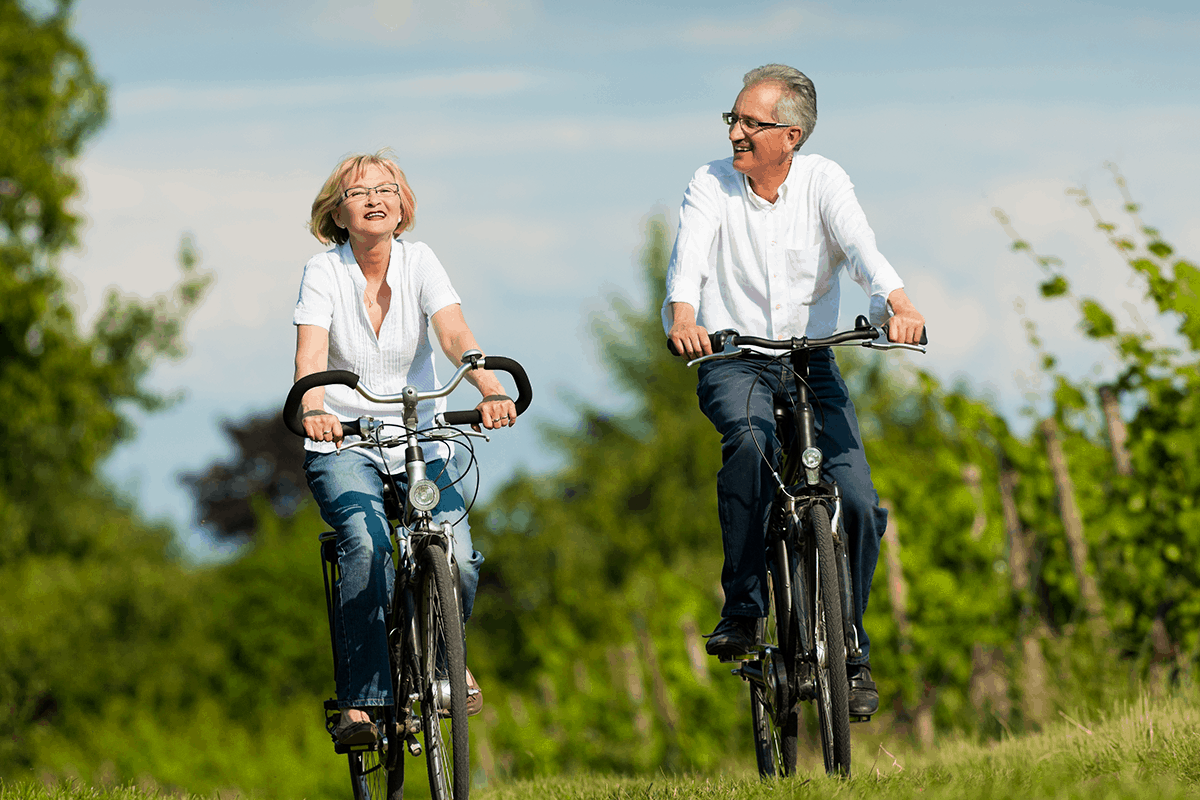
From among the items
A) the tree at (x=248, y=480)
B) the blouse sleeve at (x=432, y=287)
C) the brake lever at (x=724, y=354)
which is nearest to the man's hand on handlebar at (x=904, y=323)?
the brake lever at (x=724, y=354)

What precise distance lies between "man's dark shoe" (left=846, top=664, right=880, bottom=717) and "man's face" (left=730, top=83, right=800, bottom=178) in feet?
6.43

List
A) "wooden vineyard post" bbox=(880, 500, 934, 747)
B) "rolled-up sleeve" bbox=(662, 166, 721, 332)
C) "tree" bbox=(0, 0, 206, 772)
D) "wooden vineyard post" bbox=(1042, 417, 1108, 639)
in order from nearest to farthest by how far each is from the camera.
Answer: "rolled-up sleeve" bbox=(662, 166, 721, 332)
"wooden vineyard post" bbox=(1042, 417, 1108, 639)
"wooden vineyard post" bbox=(880, 500, 934, 747)
"tree" bbox=(0, 0, 206, 772)

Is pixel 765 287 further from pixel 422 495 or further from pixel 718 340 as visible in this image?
pixel 422 495

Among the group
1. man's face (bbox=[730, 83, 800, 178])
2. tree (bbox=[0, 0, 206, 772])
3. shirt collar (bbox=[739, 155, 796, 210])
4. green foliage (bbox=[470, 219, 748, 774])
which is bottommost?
green foliage (bbox=[470, 219, 748, 774])

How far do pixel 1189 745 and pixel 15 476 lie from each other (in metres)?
23.1

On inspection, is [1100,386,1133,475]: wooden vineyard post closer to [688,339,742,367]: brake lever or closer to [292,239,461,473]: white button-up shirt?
[688,339,742,367]: brake lever

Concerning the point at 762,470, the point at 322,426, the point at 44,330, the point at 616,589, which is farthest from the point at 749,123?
the point at 616,589

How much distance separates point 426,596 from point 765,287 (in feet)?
5.88

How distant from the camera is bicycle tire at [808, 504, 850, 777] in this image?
195 inches

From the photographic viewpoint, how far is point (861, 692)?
5207 mm

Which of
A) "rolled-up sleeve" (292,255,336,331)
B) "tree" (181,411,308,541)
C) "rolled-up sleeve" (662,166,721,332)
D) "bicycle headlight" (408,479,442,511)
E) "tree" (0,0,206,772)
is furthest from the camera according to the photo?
"tree" (181,411,308,541)

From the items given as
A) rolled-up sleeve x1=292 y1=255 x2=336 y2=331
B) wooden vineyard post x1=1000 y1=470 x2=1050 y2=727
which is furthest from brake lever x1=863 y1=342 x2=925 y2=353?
wooden vineyard post x1=1000 y1=470 x2=1050 y2=727

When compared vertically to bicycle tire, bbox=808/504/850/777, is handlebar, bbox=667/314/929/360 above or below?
above

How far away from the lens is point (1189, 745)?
4.75 meters
